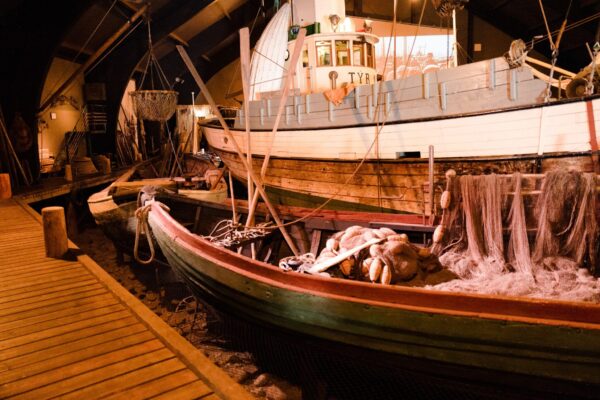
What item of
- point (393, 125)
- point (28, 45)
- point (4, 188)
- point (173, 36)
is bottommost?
point (4, 188)

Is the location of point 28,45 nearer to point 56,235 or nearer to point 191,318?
point 56,235

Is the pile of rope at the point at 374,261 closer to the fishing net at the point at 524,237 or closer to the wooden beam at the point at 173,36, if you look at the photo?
the fishing net at the point at 524,237

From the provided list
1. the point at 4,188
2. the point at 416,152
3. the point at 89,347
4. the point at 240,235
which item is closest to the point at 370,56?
the point at 416,152

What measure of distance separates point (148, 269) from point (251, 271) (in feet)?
15.5

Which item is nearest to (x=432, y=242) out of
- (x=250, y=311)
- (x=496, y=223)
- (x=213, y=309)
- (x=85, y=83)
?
(x=496, y=223)

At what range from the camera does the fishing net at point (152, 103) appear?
1046 centimetres

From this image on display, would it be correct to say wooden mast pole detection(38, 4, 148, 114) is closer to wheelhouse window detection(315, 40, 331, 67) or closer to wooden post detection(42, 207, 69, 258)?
wheelhouse window detection(315, 40, 331, 67)

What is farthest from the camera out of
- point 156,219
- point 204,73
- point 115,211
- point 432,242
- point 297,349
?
point 204,73

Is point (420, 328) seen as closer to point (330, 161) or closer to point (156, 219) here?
point (156, 219)

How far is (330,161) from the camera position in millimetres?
8672

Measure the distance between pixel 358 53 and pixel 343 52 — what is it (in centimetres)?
36

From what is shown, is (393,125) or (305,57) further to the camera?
(305,57)

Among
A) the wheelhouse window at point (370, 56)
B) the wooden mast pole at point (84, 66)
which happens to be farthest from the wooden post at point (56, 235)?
the wheelhouse window at point (370, 56)

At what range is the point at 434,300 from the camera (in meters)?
2.72
